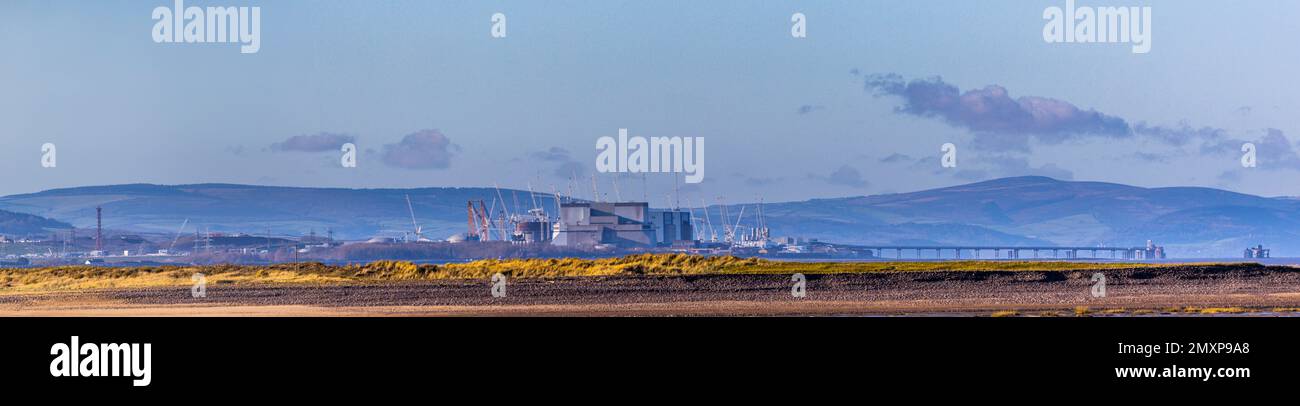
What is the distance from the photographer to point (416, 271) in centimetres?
8212

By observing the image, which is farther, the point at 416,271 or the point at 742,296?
the point at 416,271

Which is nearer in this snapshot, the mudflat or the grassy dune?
the mudflat

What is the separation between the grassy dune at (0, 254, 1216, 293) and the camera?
77.8 metres

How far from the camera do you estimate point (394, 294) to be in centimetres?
→ 6844

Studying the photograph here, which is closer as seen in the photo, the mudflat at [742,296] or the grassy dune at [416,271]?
the mudflat at [742,296]

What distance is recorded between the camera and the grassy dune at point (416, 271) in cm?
7775

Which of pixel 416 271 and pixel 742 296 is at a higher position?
pixel 416 271
